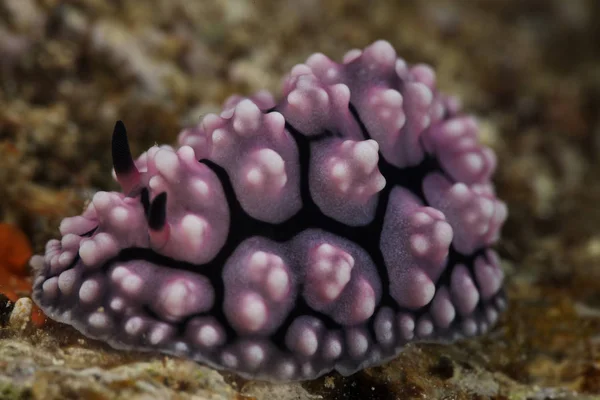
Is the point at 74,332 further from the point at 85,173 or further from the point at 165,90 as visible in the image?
the point at 165,90

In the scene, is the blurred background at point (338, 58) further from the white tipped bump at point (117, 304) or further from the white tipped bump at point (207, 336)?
the white tipped bump at point (117, 304)

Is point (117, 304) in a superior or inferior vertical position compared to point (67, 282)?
inferior

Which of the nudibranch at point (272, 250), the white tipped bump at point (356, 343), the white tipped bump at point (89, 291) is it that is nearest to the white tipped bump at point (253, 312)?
the nudibranch at point (272, 250)

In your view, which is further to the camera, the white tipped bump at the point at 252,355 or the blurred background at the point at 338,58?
the blurred background at the point at 338,58

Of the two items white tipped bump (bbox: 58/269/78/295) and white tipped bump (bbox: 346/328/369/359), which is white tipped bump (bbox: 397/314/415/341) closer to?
white tipped bump (bbox: 346/328/369/359)

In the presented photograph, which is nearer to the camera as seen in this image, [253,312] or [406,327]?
[253,312]

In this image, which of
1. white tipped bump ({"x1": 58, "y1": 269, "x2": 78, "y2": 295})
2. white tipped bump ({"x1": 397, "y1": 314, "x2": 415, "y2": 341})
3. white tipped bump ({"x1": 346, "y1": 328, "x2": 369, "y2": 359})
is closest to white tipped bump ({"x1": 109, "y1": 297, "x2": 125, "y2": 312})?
white tipped bump ({"x1": 58, "y1": 269, "x2": 78, "y2": 295})

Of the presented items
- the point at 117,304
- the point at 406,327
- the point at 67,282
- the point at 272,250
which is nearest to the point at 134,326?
the point at 117,304

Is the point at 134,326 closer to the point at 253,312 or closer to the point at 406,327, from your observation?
the point at 253,312
